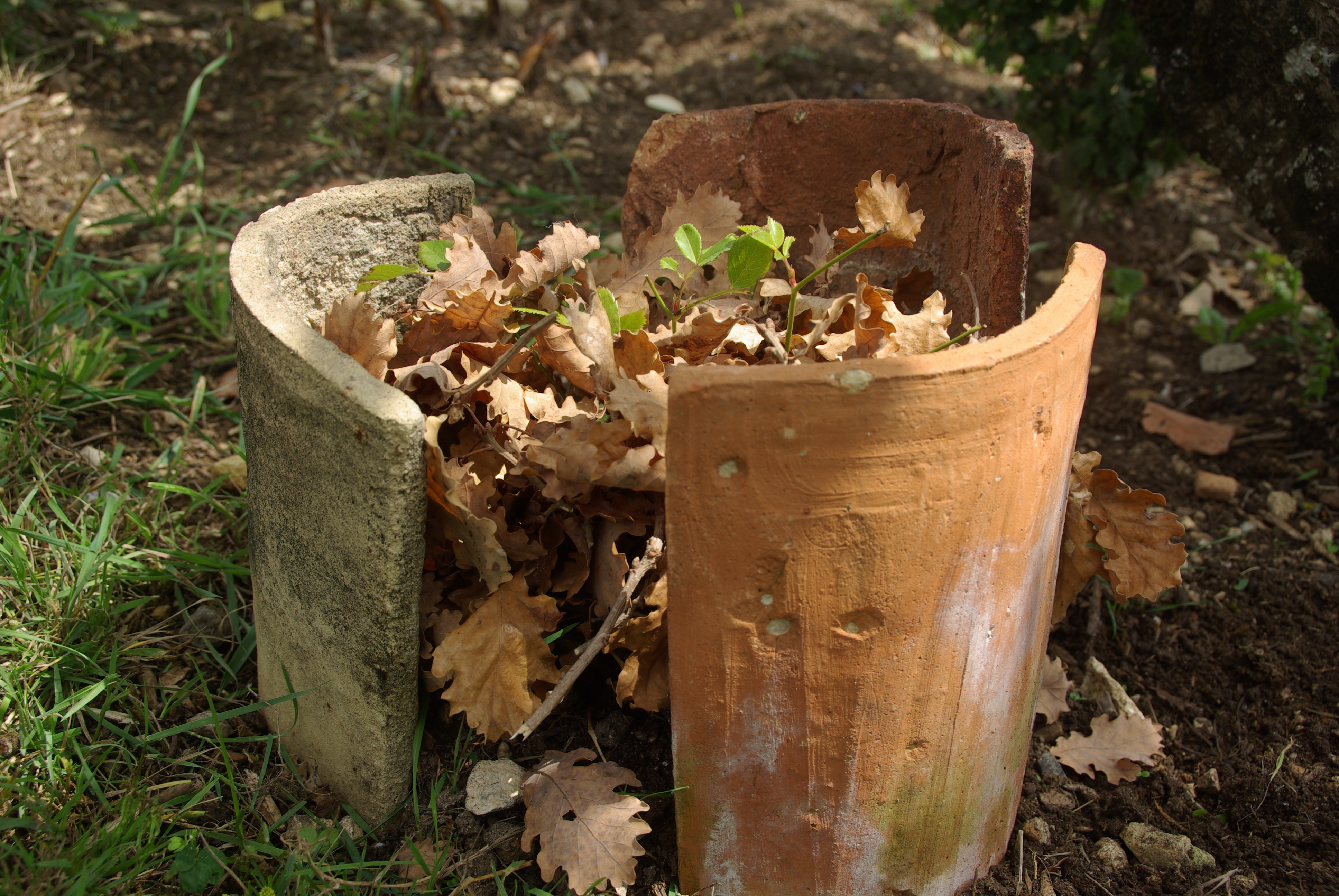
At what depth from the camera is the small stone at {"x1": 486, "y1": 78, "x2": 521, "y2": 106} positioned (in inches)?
157

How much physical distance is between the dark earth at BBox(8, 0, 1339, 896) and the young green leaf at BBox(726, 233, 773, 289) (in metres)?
0.72

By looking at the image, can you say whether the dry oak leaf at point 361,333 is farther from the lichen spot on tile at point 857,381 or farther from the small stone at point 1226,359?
the small stone at point 1226,359

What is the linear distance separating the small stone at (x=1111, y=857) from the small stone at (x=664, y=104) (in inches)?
125

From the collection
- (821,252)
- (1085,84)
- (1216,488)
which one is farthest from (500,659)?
(1085,84)

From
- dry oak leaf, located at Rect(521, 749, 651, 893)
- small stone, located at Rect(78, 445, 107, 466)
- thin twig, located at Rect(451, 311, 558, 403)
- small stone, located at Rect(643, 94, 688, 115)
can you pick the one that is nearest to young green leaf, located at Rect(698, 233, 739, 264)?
thin twig, located at Rect(451, 311, 558, 403)

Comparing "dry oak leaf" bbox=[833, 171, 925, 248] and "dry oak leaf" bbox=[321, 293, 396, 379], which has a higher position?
"dry oak leaf" bbox=[833, 171, 925, 248]

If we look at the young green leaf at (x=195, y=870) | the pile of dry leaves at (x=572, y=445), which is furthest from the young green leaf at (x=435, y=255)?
the young green leaf at (x=195, y=870)

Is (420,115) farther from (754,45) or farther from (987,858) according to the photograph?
(987,858)

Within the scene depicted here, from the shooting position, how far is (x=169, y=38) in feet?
13.1

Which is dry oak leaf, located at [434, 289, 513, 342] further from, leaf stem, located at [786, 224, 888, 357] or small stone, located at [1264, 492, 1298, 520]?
small stone, located at [1264, 492, 1298, 520]

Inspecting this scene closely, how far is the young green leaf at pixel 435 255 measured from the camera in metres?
1.84

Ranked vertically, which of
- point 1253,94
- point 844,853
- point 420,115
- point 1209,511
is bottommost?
point 1209,511

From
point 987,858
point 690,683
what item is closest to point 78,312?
point 690,683

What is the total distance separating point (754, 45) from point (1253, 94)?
8.11ft
